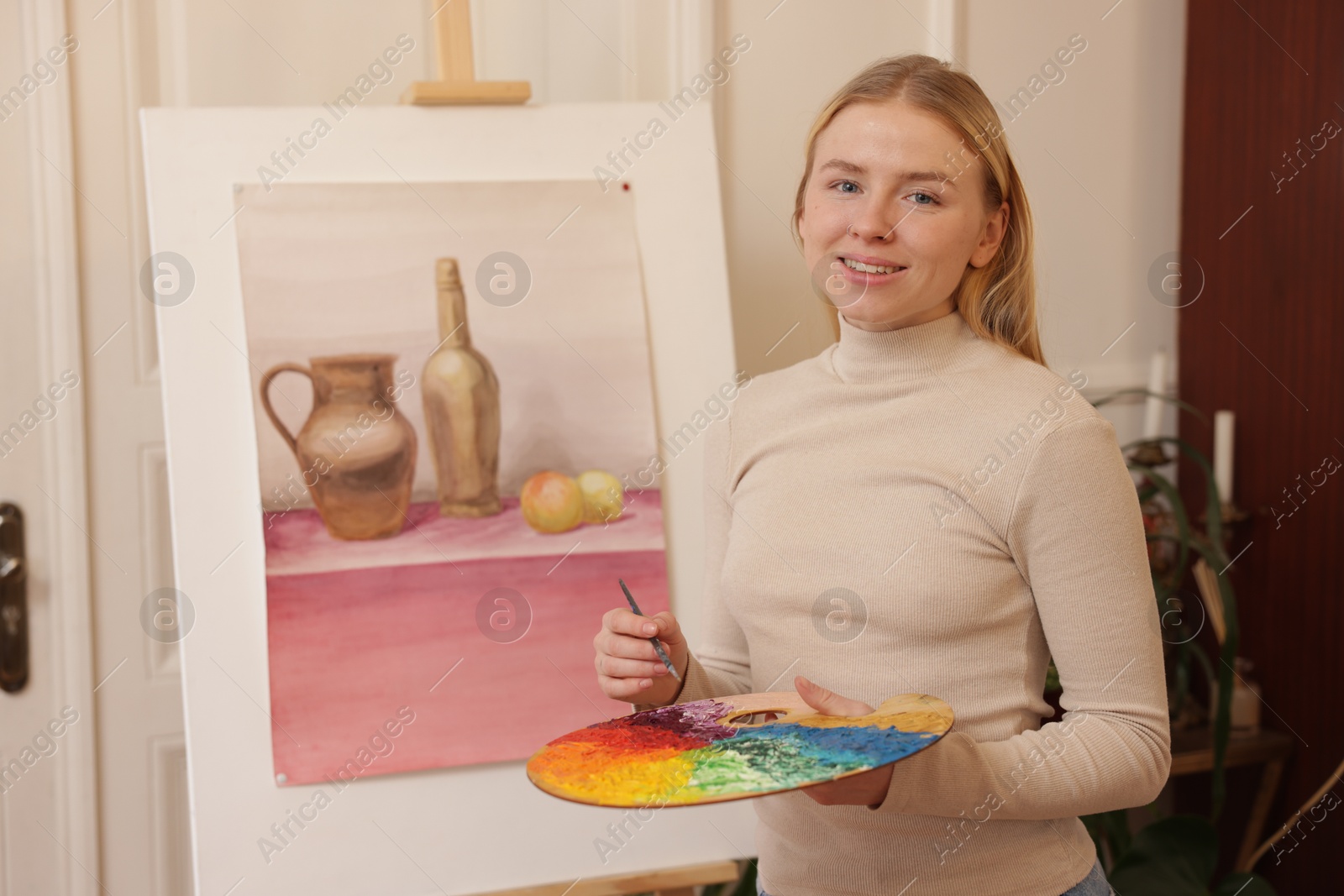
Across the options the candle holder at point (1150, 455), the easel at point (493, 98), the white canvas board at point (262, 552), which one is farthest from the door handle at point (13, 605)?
the candle holder at point (1150, 455)

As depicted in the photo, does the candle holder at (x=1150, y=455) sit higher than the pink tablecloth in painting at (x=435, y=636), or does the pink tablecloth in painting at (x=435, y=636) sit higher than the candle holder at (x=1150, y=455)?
the candle holder at (x=1150, y=455)

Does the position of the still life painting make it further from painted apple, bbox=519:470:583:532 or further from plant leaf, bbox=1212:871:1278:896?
plant leaf, bbox=1212:871:1278:896

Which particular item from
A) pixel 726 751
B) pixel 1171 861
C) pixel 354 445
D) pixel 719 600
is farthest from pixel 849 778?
pixel 1171 861

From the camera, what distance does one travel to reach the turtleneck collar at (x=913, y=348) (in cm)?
109

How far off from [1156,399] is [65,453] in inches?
75.2

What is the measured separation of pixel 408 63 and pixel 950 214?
3.91 ft

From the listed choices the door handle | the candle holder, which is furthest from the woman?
the door handle

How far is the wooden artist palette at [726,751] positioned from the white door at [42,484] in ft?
4.04

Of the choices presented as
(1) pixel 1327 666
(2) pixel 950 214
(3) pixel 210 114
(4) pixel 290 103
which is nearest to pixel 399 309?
(3) pixel 210 114

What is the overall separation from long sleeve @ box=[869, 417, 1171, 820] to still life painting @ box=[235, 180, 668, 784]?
0.69 meters

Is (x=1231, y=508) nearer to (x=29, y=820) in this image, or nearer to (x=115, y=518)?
(x=115, y=518)

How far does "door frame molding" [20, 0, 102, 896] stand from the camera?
1730mm

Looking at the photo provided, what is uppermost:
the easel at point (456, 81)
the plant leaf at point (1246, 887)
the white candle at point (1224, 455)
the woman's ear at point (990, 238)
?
the easel at point (456, 81)

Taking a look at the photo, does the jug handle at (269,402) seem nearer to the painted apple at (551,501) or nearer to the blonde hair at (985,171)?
the painted apple at (551,501)
